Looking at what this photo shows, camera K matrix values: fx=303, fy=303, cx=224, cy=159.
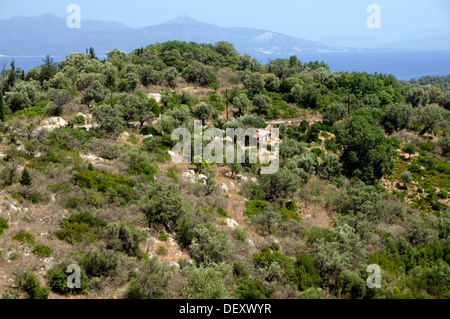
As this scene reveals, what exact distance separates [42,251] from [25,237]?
114 cm

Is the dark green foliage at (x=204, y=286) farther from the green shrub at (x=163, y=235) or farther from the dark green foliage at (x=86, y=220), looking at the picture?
the dark green foliage at (x=86, y=220)

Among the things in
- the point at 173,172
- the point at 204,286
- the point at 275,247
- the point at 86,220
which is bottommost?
the point at 275,247

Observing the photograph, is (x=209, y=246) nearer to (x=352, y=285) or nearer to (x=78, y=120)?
(x=352, y=285)

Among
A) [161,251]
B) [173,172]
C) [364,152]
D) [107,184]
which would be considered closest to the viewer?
[161,251]

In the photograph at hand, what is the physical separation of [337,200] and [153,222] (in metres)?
16.2

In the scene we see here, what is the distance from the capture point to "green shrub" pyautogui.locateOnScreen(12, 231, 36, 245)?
13.2m

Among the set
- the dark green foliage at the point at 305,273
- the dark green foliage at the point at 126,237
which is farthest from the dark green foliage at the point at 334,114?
the dark green foliage at the point at 126,237

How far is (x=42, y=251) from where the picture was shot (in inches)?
509

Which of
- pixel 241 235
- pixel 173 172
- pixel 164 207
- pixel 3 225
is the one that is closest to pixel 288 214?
pixel 241 235

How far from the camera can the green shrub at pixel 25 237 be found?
13156 mm

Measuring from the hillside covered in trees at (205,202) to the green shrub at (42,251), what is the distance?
0.06 meters

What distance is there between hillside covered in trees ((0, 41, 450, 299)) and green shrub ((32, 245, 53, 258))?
6cm

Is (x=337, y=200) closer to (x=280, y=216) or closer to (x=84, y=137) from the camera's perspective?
(x=280, y=216)
